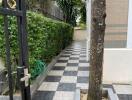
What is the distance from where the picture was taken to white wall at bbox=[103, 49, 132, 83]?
164 inches

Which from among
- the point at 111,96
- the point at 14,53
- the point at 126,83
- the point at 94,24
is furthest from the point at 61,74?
the point at 94,24

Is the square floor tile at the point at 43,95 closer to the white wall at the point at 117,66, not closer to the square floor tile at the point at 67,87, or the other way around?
the square floor tile at the point at 67,87

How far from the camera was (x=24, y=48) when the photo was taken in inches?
58.6

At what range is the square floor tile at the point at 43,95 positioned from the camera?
11.7 ft

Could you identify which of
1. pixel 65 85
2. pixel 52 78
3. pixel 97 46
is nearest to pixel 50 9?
pixel 52 78

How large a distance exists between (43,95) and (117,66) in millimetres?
1533

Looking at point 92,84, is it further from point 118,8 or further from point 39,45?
point 118,8

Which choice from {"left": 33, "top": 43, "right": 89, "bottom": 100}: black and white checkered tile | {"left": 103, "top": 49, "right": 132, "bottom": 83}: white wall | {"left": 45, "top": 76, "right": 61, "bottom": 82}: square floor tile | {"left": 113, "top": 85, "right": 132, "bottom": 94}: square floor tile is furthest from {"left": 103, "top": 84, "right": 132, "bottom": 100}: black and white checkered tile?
{"left": 45, "top": 76, "right": 61, "bottom": 82}: square floor tile

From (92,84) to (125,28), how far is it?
1999 millimetres

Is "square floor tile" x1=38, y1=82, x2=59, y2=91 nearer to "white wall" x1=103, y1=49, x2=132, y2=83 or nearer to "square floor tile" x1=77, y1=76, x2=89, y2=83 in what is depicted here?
"square floor tile" x1=77, y1=76, x2=89, y2=83

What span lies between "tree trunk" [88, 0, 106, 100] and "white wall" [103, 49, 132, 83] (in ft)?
5.08

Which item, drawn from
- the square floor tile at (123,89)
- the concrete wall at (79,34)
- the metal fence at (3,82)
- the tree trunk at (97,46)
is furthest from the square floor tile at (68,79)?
the concrete wall at (79,34)

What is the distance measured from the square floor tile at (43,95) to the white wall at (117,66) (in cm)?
119

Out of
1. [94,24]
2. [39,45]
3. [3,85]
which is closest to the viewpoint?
[94,24]
